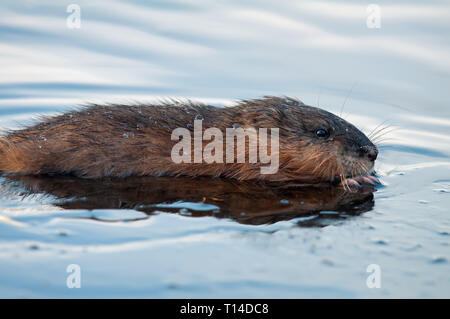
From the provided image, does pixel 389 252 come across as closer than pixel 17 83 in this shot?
Yes

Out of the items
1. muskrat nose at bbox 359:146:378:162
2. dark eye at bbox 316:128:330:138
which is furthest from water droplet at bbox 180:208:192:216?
muskrat nose at bbox 359:146:378:162

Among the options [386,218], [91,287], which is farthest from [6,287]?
[386,218]

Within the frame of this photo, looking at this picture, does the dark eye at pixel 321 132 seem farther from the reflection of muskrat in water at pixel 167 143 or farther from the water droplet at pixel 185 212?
the water droplet at pixel 185 212

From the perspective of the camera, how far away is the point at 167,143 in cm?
574

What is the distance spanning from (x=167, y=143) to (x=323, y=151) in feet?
5.05

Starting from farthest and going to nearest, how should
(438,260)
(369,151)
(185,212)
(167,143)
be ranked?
(369,151)
(167,143)
(185,212)
(438,260)

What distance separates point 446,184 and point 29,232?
399cm

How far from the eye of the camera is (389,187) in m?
5.88

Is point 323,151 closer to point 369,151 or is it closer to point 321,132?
point 321,132

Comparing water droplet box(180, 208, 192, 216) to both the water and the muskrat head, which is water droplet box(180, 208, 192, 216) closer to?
the water

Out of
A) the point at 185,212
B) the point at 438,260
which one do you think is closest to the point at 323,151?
the point at 185,212

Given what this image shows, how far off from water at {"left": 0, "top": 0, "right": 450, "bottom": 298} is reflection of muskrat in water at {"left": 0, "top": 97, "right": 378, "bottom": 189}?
0.22 meters

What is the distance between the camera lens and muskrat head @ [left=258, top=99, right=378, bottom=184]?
605 centimetres
